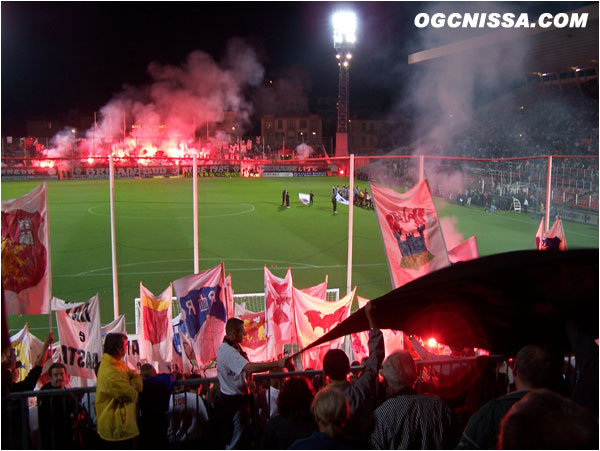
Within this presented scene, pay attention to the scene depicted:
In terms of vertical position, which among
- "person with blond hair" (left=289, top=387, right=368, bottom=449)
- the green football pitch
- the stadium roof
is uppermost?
the stadium roof

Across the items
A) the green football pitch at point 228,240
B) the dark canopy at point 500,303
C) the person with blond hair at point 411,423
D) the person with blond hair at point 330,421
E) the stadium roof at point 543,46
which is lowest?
the green football pitch at point 228,240

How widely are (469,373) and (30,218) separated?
5.68m

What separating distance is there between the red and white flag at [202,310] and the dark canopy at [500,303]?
356 centimetres

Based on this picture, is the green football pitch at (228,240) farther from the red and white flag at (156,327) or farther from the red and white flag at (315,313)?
the red and white flag at (315,313)

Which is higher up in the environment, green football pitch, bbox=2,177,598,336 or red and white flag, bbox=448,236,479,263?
red and white flag, bbox=448,236,479,263

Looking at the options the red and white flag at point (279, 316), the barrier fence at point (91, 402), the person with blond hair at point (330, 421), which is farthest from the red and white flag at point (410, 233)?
the person with blond hair at point (330, 421)

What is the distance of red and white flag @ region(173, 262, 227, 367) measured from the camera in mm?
6684

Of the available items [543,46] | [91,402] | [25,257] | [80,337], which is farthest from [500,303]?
[543,46]

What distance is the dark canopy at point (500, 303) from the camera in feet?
8.61

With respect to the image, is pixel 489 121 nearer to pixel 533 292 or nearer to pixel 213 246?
pixel 213 246

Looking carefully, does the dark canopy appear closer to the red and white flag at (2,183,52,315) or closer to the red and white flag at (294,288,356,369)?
the red and white flag at (294,288,356,369)
